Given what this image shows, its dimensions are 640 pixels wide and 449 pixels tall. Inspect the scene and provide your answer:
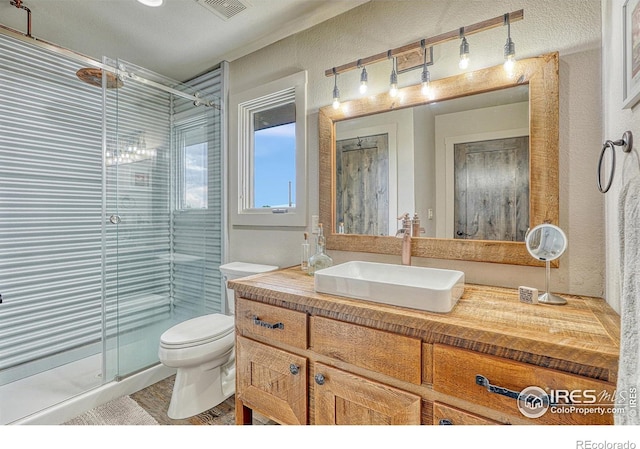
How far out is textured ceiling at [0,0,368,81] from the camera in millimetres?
1760

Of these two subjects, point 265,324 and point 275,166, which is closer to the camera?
point 265,324

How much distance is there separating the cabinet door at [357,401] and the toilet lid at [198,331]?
840mm

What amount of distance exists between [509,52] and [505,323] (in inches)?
41.6

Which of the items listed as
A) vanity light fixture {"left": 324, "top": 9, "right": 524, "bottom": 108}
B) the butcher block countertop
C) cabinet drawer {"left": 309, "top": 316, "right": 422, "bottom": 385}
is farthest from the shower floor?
vanity light fixture {"left": 324, "top": 9, "right": 524, "bottom": 108}

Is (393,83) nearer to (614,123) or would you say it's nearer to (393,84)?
(393,84)

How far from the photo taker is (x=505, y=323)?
0.88 meters

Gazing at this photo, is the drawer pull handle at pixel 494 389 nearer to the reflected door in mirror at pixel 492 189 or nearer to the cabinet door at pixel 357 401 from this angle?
the cabinet door at pixel 357 401

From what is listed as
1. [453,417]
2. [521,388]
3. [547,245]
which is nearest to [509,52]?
[547,245]

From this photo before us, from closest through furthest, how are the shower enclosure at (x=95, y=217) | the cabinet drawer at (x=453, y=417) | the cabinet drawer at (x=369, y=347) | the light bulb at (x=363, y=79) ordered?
the cabinet drawer at (x=453, y=417) < the cabinet drawer at (x=369, y=347) < the light bulb at (x=363, y=79) < the shower enclosure at (x=95, y=217)

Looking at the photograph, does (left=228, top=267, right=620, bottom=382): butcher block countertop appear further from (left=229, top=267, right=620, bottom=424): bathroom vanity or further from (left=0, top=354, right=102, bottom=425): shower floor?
(left=0, top=354, right=102, bottom=425): shower floor

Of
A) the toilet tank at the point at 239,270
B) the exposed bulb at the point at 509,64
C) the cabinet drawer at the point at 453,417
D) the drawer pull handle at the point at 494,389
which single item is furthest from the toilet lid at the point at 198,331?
the exposed bulb at the point at 509,64

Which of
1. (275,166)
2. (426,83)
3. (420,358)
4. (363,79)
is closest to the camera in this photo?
(420,358)

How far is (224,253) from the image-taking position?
2.41 meters

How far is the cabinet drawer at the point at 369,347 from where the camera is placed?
94 centimetres
